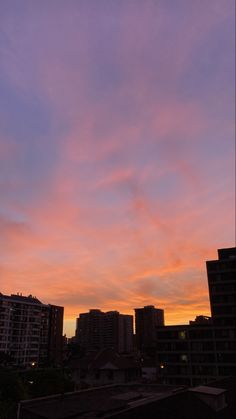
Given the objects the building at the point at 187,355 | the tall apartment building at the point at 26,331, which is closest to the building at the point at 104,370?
the building at the point at 187,355

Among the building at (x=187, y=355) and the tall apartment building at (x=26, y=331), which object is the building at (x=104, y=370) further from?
the tall apartment building at (x=26, y=331)

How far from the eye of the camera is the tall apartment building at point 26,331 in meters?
136

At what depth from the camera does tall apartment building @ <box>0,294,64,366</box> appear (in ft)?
445

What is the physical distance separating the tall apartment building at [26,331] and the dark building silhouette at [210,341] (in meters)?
62.3

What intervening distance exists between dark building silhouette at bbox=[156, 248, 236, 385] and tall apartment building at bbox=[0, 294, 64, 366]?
6229 centimetres

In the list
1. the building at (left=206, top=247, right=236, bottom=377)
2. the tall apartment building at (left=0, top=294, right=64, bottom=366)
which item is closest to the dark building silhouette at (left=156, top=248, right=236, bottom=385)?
the building at (left=206, top=247, right=236, bottom=377)

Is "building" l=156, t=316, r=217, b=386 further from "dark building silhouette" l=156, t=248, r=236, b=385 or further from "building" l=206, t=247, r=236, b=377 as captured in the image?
"building" l=206, t=247, r=236, b=377

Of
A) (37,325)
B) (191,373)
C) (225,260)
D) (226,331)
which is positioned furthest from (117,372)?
(37,325)

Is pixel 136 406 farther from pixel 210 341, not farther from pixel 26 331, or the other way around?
pixel 26 331

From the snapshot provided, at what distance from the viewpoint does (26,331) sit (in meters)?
144

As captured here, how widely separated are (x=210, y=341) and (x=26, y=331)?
81.3 metres

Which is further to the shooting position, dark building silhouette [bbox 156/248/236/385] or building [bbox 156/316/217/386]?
building [bbox 156/316/217/386]

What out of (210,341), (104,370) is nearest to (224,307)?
(210,341)

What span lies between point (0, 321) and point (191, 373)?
76.4 m
